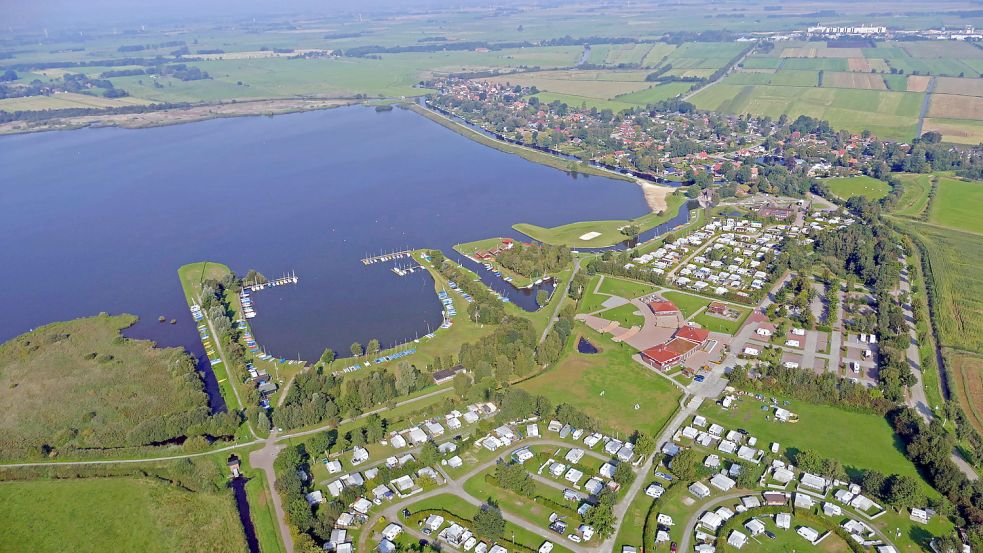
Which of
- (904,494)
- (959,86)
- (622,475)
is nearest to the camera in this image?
(904,494)

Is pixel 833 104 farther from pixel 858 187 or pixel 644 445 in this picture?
pixel 644 445

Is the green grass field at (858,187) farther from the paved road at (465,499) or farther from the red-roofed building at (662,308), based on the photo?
the paved road at (465,499)

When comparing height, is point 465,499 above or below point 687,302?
above

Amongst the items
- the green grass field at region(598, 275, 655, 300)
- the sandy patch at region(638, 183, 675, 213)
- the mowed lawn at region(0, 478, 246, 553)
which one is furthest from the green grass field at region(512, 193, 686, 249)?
the mowed lawn at region(0, 478, 246, 553)

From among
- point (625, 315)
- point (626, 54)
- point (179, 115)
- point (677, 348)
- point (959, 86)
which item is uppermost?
point (677, 348)

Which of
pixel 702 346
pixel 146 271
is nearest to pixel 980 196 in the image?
pixel 702 346

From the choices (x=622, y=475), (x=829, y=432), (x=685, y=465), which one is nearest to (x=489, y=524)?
(x=622, y=475)

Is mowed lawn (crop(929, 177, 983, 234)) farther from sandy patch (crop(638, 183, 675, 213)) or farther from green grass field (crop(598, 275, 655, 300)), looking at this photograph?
green grass field (crop(598, 275, 655, 300))

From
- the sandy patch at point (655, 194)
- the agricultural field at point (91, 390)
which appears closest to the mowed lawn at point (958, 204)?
the sandy patch at point (655, 194)
